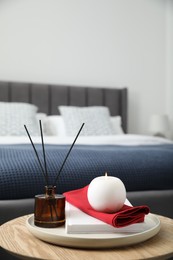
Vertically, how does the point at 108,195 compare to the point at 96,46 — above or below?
below

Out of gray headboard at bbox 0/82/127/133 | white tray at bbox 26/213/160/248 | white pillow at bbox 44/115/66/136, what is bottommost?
white tray at bbox 26/213/160/248

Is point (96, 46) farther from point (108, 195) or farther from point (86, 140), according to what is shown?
point (108, 195)

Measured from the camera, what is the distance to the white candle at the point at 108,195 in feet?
2.85

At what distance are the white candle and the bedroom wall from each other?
282cm

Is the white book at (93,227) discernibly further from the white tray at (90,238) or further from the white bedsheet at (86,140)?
the white bedsheet at (86,140)

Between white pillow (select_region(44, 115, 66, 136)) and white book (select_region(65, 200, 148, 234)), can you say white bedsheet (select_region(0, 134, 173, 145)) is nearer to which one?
white pillow (select_region(44, 115, 66, 136))

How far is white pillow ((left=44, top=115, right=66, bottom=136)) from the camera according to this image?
3.14m

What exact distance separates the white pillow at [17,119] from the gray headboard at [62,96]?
14.7 inches

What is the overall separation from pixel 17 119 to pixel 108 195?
2.12 meters

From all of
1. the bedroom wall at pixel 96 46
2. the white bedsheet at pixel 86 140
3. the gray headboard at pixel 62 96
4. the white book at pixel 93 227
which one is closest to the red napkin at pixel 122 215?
the white book at pixel 93 227

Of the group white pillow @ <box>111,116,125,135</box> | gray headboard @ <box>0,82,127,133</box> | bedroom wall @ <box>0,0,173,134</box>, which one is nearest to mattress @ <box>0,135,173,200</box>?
white pillow @ <box>111,116,125,135</box>

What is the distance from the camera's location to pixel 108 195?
87 cm

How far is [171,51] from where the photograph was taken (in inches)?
163

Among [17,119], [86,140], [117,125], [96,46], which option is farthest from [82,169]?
[96,46]
